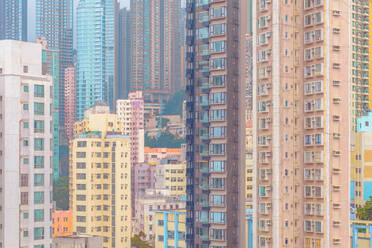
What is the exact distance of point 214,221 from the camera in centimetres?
4462

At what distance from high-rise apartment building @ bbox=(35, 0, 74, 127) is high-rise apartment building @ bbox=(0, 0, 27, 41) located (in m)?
2.85

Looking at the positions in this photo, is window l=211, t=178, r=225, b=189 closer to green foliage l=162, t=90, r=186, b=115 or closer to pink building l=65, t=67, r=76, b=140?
pink building l=65, t=67, r=76, b=140

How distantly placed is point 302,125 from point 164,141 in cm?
9492

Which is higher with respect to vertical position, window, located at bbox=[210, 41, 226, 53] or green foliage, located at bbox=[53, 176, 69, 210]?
window, located at bbox=[210, 41, 226, 53]

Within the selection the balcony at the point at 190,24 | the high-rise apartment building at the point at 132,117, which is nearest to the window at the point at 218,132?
the balcony at the point at 190,24

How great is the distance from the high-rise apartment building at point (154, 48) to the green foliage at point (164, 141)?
55.3 ft

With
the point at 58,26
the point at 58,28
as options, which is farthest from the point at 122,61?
the point at 58,26

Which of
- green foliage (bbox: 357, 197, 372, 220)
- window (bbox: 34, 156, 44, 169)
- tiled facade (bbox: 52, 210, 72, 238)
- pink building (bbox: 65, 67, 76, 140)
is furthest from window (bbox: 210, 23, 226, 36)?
pink building (bbox: 65, 67, 76, 140)

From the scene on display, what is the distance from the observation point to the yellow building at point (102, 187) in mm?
73700

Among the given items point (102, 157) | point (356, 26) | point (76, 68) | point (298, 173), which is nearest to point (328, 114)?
point (298, 173)

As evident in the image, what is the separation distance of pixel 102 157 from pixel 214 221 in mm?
31833

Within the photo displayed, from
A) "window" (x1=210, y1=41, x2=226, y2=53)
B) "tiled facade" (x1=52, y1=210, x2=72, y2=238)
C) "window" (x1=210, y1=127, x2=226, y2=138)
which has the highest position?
"window" (x1=210, y1=41, x2=226, y2=53)

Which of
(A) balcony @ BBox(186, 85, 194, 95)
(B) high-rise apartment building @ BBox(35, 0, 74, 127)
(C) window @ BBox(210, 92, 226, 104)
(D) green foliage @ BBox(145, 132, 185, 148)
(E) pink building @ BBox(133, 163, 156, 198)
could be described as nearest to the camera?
(C) window @ BBox(210, 92, 226, 104)

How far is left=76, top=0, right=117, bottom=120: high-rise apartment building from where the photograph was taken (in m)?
150
